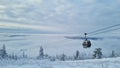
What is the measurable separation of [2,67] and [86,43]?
663 inches

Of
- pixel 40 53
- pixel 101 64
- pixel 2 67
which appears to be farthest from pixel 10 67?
pixel 40 53

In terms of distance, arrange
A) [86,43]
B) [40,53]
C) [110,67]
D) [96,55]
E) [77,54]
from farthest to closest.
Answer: [77,54] → [40,53] → [96,55] → [110,67] → [86,43]

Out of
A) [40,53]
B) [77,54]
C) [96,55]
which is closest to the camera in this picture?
[96,55]

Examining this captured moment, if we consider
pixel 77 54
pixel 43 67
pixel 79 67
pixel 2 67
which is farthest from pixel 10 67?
pixel 77 54

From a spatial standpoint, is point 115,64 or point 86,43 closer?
point 86,43

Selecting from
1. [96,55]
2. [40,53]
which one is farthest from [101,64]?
[40,53]

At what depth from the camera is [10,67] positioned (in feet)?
147

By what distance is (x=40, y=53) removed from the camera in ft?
366

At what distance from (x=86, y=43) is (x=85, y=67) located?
9.85 meters

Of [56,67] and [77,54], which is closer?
[56,67]

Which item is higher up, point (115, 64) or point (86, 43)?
point (86, 43)

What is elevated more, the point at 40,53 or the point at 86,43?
the point at 86,43

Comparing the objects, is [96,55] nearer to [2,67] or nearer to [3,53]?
[3,53]

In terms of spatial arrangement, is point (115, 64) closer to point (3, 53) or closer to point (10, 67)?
point (10, 67)
